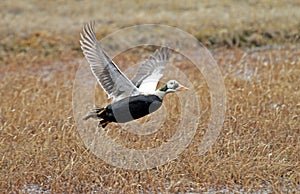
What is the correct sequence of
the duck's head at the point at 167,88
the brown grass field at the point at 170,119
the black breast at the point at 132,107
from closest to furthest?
the brown grass field at the point at 170,119 < the black breast at the point at 132,107 < the duck's head at the point at 167,88

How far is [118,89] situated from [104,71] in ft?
0.77

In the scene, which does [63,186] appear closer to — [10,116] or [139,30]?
[10,116]

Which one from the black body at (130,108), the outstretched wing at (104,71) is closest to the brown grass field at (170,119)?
the black body at (130,108)

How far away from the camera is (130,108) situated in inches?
238

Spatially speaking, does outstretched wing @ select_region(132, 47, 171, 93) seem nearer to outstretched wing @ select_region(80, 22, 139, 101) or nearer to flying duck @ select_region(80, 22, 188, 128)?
flying duck @ select_region(80, 22, 188, 128)

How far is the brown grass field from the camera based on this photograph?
5793mm

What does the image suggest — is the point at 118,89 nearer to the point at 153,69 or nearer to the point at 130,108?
the point at 130,108

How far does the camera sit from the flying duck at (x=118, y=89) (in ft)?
19.7

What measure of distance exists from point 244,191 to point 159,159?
969mm

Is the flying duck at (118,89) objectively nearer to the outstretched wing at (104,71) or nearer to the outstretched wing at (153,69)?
the outstretched wing at (104,71)

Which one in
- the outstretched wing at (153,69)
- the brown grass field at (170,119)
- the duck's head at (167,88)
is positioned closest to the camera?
the brown grass field at (170,119)

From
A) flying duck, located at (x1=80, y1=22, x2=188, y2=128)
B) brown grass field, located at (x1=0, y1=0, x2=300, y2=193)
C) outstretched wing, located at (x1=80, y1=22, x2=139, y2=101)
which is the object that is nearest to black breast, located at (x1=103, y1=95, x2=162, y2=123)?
flying duck, located at (x1=80, y1=22, x2=188, y2=128)

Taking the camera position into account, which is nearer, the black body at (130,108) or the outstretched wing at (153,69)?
the black body at (130,108)

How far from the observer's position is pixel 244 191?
5656mm
